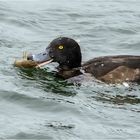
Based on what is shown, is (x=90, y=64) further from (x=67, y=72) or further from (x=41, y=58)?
(x=41, y=58)

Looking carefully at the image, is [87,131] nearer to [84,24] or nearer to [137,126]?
[137,126]

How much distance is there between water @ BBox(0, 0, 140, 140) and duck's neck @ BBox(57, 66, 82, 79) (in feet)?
0.60

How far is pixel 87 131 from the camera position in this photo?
8891 mm

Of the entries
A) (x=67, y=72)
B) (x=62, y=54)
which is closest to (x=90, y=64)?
(x=67, y=72)

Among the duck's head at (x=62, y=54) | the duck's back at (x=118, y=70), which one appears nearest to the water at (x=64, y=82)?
the duck's back at (x=118, y=70)

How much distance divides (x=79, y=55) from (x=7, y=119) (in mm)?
3022

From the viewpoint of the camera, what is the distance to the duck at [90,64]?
11.0 meters

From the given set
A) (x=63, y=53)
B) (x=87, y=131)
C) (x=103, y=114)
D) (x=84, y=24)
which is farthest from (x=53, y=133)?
(x=84, y=24)

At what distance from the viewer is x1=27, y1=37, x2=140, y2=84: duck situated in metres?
11.0

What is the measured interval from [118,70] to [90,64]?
69 centimetres

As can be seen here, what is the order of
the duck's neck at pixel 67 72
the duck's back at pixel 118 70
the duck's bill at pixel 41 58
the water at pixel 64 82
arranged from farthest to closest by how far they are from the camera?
the duck's bill at pixel 41 58
the duck's neck at pixel 67 72
the duck's back at pixel 118 70
the water at pixel 64 82

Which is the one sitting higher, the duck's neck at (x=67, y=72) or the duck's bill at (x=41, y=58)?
the duck's bill at (x=41, y=58)

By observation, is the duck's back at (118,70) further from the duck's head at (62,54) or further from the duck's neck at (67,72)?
the duck's head at (62,54)

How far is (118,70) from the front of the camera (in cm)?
1098
